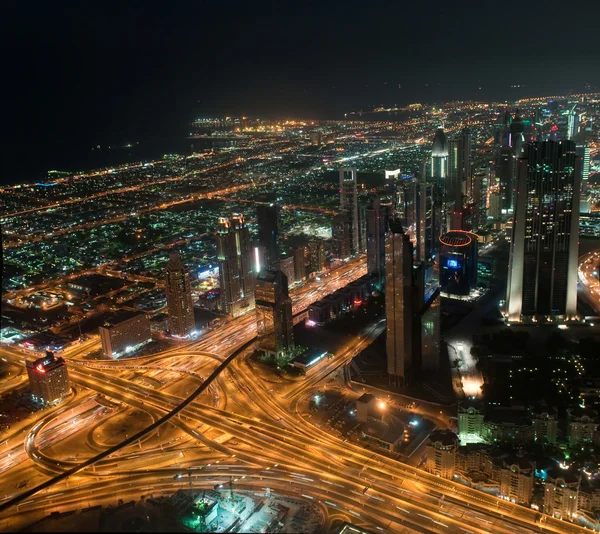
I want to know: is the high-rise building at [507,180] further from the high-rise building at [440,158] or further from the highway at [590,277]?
the highway at [590,277]

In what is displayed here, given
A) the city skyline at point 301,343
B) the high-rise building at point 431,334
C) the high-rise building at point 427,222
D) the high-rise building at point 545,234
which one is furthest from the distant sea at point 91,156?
the high-rise building at point 545,234

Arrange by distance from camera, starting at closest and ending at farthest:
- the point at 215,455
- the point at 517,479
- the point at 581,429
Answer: the point at 517,479 < the point at 581,429 < the point at 215,455

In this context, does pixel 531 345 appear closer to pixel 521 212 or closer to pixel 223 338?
pixel 521 212

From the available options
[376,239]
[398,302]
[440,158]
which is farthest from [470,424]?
[440,158]

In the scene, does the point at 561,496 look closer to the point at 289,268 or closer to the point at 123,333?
the point at 123,333

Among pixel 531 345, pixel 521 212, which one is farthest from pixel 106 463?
pixel 521 212
